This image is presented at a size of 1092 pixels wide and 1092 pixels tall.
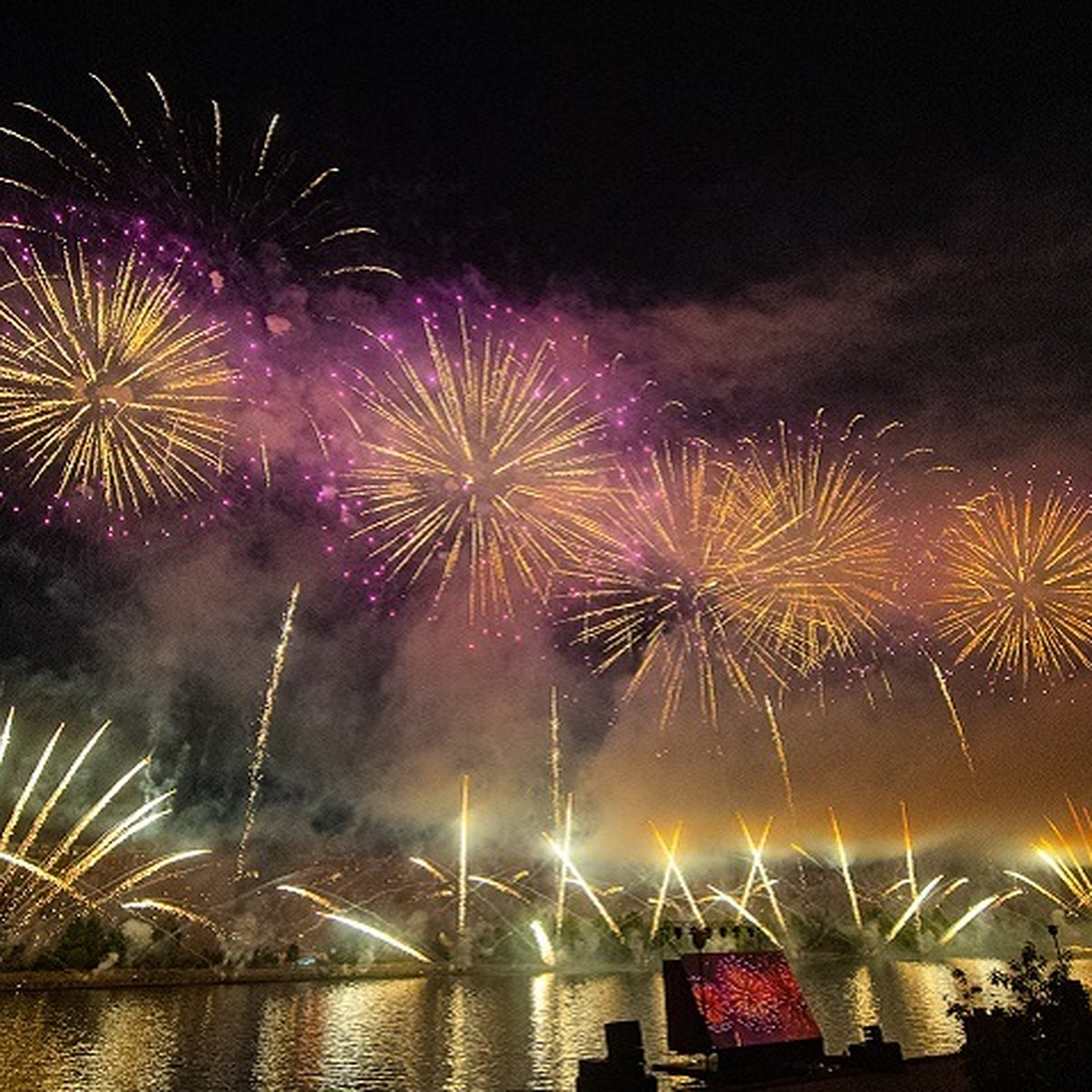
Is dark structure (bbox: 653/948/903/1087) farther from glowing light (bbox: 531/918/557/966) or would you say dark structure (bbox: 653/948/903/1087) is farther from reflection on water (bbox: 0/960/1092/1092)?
glowing light (bbox: 531/918/557/966)

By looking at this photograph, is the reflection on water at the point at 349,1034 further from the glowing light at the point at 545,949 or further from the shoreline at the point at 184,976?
the glowing light at the point at 545,949

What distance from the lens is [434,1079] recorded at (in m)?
32.8

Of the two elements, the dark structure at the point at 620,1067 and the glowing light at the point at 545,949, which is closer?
the dark structure at the point at 620,1067

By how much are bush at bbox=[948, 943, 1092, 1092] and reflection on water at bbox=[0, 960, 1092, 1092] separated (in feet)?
52.6

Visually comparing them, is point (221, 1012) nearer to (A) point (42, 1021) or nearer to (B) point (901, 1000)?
(A) point (42, 1021)

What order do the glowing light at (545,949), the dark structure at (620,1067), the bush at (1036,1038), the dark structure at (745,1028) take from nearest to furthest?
1. the bush at (1036,1038)
2. the dark structure at (620,1067)
3. the dark structure at (745,1028)
4. the glowing light at (545,949)

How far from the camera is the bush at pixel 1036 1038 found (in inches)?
579

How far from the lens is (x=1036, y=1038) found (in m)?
15.7

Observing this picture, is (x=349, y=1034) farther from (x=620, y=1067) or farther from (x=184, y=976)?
(x=184, y=976)

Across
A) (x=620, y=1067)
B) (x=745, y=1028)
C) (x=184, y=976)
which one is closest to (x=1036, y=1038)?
(x=745, y=1028)

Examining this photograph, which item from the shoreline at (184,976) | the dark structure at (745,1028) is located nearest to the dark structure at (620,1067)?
the dark structure at (745,1028)

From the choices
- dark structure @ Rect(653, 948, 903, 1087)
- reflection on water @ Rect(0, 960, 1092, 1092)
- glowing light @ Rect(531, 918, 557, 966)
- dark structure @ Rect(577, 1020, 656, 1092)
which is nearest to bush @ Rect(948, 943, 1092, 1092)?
dark structure @ Rect(653, 948, 903, 1087)

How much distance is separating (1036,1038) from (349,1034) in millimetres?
43590

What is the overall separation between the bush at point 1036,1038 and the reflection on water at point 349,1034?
52.6 ft
